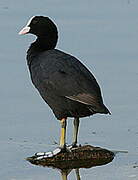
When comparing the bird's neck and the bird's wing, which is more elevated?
the bird's neck

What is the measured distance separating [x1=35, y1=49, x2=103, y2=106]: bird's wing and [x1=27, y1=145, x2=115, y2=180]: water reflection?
474 millimetres

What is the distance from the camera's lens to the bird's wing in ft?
25.6

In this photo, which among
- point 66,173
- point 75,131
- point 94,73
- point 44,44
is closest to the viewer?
point 66,173

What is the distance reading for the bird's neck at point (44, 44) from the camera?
341 inches

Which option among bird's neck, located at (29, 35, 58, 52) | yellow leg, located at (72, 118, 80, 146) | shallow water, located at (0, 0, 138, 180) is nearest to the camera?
shallow water, located at (0, 0, 138, 180)

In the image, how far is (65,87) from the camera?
26.0ft

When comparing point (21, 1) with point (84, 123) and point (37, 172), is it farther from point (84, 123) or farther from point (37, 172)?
point (37, 172)

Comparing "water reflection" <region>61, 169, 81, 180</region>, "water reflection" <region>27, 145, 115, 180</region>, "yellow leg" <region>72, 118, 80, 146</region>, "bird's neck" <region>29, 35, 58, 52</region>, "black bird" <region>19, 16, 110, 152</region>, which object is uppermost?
"bird's neck" <region>29, 35, 58, 52</region>

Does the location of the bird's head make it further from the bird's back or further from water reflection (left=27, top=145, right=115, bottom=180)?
water reflection (left=27, top=145, right=115, bottom=180)

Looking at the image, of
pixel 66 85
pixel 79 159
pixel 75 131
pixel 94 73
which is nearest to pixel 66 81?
pixel 66 85

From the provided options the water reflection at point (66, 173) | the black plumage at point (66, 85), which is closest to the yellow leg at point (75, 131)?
the black plumage at point (66, 85)

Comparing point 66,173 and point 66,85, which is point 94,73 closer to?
point 66,85

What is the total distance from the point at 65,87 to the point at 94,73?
2483 mm

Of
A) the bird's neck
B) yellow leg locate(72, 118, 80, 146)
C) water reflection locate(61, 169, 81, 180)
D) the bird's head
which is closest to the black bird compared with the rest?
yellow leg locate(72, 118, 80, 146)
